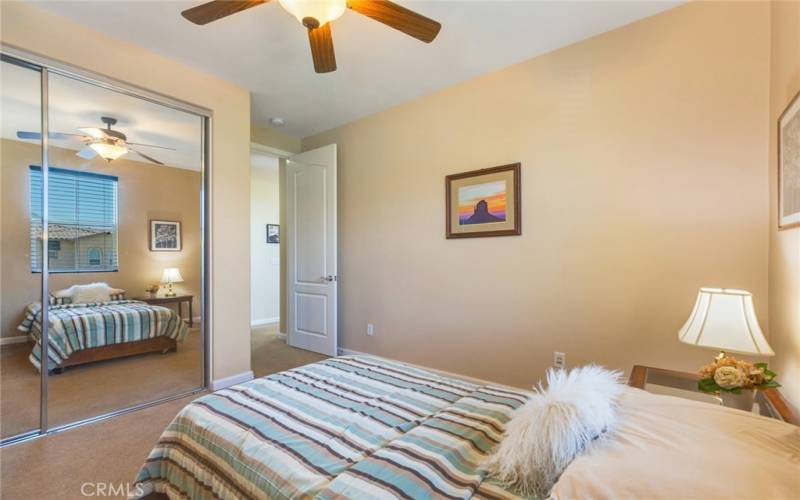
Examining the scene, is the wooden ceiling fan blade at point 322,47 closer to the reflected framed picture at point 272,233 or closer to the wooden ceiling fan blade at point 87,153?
the wooden ceiling fan blade at point 87,153

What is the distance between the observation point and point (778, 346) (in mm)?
1646

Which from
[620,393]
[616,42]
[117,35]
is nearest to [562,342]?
[620,393]

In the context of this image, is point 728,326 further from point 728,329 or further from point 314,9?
point 314,9

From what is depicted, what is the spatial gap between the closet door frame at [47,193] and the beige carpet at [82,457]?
82 mm

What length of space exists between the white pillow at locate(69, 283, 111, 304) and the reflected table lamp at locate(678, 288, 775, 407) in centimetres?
361

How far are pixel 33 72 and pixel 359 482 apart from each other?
3096mm

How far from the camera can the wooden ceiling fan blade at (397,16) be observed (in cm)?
162

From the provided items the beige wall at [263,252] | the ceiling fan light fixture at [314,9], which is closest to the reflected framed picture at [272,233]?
the beige wall at [263,252]

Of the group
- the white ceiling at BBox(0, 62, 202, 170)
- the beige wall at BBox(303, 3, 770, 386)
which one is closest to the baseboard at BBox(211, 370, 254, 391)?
the beige wall at BBox(303, 3, 770, 386)

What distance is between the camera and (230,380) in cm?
306

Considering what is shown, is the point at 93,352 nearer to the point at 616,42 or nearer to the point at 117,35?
the point at 117,35

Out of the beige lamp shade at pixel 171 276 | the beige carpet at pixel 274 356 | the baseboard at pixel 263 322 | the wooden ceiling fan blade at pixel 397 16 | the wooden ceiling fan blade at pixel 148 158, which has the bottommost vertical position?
the baseboard at pixel 263 322

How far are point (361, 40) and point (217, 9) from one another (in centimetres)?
103

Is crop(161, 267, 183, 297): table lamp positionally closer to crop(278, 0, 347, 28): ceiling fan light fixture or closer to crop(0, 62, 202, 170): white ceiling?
crop(0, 62, 202, 170): white ceiling
